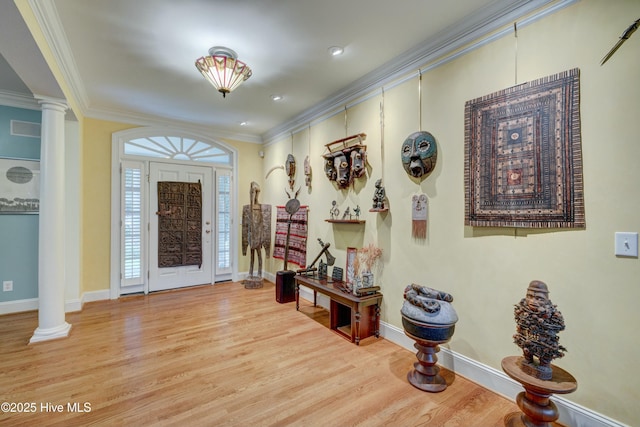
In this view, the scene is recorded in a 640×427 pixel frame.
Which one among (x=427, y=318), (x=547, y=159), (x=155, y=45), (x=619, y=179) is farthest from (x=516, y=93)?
(x=155, y=45)

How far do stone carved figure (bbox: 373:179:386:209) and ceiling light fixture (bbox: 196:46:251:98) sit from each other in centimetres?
170

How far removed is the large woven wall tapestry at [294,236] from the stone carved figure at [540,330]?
299cm

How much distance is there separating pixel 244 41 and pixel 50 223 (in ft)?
8.95

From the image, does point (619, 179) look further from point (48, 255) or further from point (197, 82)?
point (48, 255)

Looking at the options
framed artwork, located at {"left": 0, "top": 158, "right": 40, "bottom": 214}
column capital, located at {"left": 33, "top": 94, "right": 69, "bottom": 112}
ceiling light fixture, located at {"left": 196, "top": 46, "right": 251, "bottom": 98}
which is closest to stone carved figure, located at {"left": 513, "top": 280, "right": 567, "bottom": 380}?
ceiling light fixture, located at {"left": 196, "top": 46, "right": 251, "bottom": 98}

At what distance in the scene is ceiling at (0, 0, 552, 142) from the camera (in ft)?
6.61

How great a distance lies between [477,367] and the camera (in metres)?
2.13

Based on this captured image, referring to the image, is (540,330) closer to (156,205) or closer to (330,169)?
(330,169)

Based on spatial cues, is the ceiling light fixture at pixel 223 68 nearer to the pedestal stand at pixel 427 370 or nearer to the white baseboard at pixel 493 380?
the pedestal stand at pixel 427 370

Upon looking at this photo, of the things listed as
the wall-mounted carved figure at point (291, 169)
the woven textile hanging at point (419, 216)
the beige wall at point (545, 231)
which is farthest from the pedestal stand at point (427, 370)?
the wall-mounted carved figure at point (291, 169)

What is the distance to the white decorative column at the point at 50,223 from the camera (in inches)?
112

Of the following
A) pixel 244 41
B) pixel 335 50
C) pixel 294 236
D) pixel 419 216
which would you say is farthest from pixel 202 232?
pixel 419 216

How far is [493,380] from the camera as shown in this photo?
6.69ft

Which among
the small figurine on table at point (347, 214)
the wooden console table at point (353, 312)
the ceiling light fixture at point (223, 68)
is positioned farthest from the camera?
the small figurine on table at point (347, 214)
